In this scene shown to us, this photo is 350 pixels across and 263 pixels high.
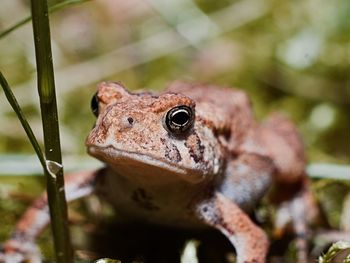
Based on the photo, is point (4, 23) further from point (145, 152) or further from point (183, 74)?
point (145, 152)

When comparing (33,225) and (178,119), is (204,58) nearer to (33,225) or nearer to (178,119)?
(33,225)

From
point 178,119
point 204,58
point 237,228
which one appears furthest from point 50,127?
point 204,58

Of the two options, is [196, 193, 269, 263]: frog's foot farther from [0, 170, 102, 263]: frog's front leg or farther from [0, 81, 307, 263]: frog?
[0, 170, 102, 263]: frog's front leg

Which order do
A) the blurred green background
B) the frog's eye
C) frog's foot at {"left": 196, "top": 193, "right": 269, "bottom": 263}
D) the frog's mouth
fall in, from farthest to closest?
the blurred green background < frog's foot at {"left": 196, "top": 193, "right": 269, "bottom": 263} < the frog's eye < the frog's mouth

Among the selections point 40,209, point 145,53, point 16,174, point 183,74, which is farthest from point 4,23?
point 40,209

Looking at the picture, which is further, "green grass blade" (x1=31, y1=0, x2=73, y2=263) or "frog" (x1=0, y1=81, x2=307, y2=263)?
"frog" (x1=0, y1=81, x2=307, y2=263)

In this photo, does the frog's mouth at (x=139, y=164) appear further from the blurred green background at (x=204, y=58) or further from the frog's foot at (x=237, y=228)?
the blurred green background at (x=204, y=58)

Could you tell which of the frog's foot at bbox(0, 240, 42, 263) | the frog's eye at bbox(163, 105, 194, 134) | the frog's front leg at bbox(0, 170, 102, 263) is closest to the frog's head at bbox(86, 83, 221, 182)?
the frog's eye at bbox(163, 105, 194, 134)
